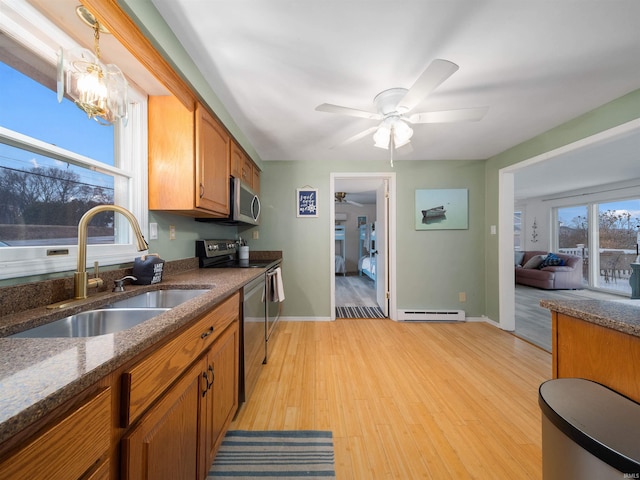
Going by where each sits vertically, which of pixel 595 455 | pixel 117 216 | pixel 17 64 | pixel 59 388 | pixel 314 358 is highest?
pixel 17 64

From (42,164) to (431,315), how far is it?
12.4 feet

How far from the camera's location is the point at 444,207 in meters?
3.33

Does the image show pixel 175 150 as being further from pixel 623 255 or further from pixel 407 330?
pixel 623 255

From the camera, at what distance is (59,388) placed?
0.43 meters

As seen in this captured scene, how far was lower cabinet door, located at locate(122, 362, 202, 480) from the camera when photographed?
65cm

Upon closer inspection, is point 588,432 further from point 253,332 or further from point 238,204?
point 238,204

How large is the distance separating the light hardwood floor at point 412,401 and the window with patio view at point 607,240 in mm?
4717

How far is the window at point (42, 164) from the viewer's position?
0.94m

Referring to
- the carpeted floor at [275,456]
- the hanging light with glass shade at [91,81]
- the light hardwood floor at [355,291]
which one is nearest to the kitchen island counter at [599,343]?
the carpeted floor at [275,456]

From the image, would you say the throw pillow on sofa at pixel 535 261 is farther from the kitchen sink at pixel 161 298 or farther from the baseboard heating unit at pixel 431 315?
the kitchen sink at pixel 161 298

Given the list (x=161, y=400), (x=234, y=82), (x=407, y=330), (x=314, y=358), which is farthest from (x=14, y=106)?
(x=407, y=330)

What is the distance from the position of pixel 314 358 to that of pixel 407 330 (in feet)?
4.38

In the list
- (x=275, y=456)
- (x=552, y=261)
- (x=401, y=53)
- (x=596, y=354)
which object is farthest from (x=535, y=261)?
(x=275, y=456)

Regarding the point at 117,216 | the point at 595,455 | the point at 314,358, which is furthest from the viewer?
the point at 314,358
